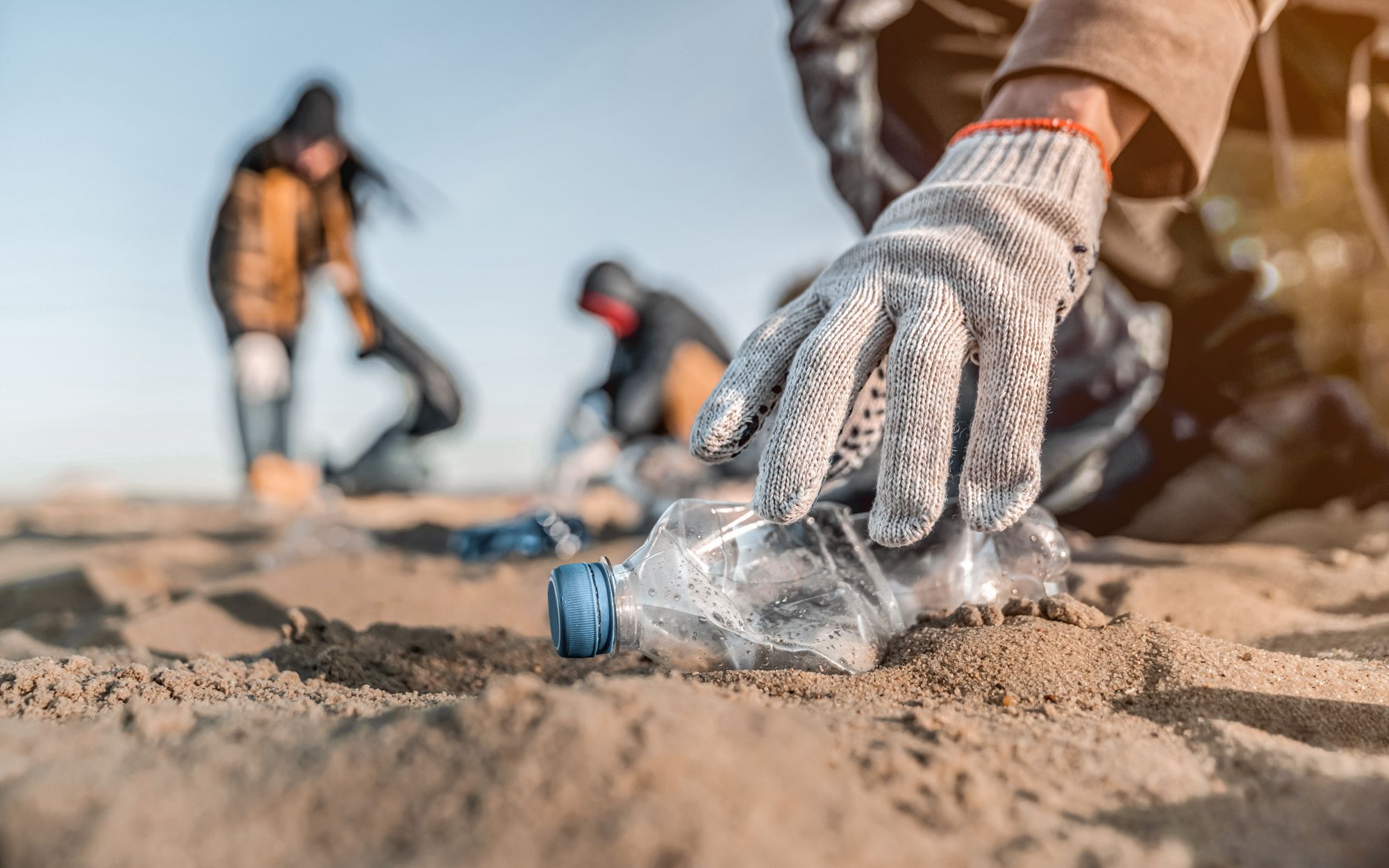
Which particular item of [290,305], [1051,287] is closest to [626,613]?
[1051,287]

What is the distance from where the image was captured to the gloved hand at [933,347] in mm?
1221

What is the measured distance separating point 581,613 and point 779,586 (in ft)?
1.54

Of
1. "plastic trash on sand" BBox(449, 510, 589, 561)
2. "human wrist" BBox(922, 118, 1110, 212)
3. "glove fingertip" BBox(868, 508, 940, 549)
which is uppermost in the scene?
"human wrist" BBox(922, 118, 1110, 212)

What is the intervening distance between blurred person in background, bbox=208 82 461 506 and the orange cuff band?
466cm

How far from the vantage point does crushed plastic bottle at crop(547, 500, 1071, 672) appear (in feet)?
4.22

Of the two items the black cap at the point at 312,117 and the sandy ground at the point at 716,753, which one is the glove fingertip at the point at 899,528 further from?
the black cap at the point at 312,117

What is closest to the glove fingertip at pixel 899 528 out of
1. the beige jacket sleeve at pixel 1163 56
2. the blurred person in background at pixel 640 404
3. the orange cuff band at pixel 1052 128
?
the orange cuff band at pixel 1052 128

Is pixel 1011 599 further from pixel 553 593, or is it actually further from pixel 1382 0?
pixel 1382 0

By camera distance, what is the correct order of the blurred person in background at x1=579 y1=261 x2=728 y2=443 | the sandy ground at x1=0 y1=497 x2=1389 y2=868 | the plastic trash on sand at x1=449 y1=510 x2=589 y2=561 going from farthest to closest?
the blurred person in background at x1=579 y1=261 x2=728 y2=443, the plastic trash on sand at x1=449 y1=510 x2=589 y2=561, the sandy ground at x1=0 y1=497 x2=1389 y2=868

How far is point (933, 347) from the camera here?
1229 mm

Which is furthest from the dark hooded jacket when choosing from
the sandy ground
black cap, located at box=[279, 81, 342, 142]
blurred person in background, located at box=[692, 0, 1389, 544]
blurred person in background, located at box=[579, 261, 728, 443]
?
the sandy ground

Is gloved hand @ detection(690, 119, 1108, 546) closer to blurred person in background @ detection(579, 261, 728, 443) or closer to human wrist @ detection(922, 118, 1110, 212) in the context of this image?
human wrist @ detection(922, 118, 1110, 212)

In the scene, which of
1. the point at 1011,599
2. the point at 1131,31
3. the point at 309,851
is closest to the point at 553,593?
the point at 309,851

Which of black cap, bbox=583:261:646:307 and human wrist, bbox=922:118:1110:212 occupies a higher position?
human wrist, bbox=922:118:1110:212
